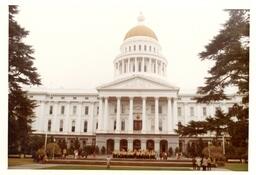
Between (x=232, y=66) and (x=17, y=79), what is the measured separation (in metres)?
12.4

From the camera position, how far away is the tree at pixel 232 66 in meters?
19.7

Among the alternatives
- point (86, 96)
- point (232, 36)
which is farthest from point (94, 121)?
point (232, 36)

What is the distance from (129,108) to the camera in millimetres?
53906

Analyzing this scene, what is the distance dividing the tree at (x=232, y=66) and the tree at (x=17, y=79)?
10369mm

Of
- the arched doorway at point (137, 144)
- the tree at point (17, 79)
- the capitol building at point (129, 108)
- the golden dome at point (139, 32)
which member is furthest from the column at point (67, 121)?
the tree at point (17, 79)

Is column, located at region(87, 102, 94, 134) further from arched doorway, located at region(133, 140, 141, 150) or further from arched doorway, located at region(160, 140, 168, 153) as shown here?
arched doorway, located at region(160, 140, 168, 153)

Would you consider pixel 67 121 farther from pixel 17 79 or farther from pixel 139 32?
pixel 17 79

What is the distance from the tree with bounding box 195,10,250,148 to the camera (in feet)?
64.6

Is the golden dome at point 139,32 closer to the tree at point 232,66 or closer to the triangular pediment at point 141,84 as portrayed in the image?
the triangular pediment at point 141,84

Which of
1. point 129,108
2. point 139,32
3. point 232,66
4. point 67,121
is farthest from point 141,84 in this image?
point 232,66

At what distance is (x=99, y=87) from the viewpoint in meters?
53.4
